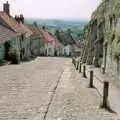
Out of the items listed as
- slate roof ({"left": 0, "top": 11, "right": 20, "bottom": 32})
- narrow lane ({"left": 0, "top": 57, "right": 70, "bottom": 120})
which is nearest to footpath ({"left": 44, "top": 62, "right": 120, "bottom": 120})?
narrow lane ({"left": 0, "top": 57, "right": 70, "bottom": 120})

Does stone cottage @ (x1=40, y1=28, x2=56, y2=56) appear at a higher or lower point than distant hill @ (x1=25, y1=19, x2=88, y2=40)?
lower

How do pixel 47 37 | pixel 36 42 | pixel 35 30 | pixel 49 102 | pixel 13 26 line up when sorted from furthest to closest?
pixel 47 37 → pixel 35 30 → pixel 36 42 → pixel 13 26 → pixel 49 102

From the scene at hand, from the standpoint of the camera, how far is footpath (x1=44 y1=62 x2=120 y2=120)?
1280cm

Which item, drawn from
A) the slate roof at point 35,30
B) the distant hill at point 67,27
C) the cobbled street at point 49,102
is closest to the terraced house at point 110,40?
the cobbled street at point 49,102

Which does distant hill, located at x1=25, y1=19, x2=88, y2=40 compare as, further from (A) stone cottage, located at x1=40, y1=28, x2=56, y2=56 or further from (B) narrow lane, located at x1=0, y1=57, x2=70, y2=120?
(B) narrow lane, located at x1=0, y1=57, x2=70, y2=120

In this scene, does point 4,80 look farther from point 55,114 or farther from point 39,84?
point 55,114

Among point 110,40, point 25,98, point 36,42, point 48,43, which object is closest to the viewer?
point 25,98

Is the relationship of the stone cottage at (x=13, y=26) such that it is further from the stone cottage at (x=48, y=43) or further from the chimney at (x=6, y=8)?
the stone cottage at (x=48, y=43)

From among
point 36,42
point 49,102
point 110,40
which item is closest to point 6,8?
point 36,42

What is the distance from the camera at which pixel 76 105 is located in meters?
14.6

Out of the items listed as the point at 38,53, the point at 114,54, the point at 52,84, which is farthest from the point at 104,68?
the point at 38,53

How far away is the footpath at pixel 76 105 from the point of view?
1280 cm

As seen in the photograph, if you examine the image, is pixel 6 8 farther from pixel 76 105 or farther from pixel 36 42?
pixel 76 105

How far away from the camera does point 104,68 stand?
27.8 meters
